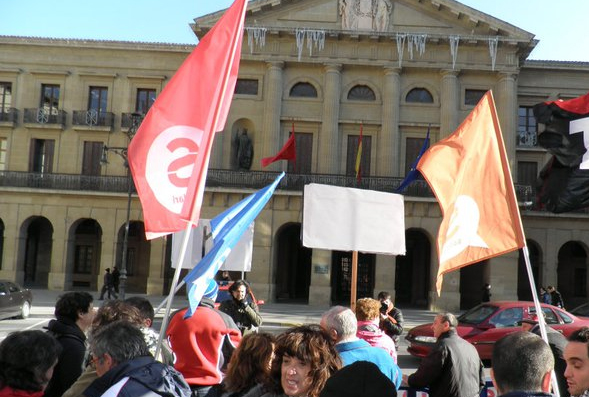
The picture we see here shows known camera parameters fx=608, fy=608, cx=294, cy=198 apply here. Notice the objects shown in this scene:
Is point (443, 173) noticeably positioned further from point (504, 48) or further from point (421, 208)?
point (504, 48)

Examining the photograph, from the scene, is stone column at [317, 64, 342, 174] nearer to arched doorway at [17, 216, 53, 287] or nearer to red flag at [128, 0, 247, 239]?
arched doorway at [17, 216, 53, 287]

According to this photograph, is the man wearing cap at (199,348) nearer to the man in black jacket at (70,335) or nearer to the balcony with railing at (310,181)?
the man in black jacket at (70,335)

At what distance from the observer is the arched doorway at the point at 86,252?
3772 cm

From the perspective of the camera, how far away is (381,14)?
34.0 meters

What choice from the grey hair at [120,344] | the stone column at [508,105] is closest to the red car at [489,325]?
the grey hair at [120,344]

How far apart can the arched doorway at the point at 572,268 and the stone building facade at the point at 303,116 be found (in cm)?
49

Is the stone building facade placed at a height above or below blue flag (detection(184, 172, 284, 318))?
above

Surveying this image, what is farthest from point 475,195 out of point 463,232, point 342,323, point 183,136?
point 183,136

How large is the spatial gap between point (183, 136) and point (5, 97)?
113 feet

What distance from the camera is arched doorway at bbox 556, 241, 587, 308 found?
36750mm

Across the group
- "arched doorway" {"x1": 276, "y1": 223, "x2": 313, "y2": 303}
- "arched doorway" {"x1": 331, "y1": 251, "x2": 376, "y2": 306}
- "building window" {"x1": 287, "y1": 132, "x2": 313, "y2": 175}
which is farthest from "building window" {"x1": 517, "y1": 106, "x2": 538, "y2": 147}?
"arched doorway" {"x1": 276, "y1": 223, "x2": 313, "y2": 303}

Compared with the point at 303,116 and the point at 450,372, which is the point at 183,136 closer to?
the point at 450,372

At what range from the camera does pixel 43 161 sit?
35562 mm

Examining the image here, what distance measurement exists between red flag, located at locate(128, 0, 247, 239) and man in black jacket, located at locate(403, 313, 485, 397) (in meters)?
2.57
